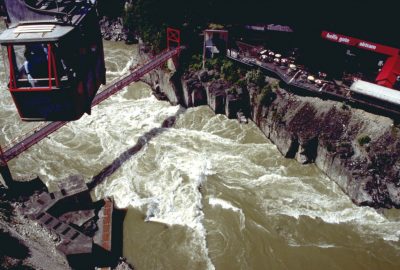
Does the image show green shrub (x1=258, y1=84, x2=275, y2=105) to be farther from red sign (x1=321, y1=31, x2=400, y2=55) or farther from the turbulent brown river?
red sign (x1=321, y1=31, x2=400, y2=55)

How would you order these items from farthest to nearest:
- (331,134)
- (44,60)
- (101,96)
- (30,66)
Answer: (101,96)
(331,134)
(44,60)
(30,66)

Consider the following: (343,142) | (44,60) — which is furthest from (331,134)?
(44,60)

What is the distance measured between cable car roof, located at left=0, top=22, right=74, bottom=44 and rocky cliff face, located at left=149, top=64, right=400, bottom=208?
19.9 meters

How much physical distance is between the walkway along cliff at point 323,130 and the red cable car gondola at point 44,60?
18773 mm

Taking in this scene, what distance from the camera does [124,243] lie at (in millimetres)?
24000

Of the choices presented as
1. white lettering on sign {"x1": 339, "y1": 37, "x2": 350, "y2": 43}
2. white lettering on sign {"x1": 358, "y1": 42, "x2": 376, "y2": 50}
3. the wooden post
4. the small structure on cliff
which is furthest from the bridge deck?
white lettering on sign {"x1": 358, "y1": 42, "x2": 376, "y2": 50}

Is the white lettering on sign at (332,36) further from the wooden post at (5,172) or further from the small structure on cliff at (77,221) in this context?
the wooden post at (5,172)

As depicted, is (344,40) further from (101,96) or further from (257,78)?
(101,96)

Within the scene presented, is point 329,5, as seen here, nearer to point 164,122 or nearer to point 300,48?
point 300,48

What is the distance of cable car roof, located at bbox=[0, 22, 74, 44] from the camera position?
13.1 metres

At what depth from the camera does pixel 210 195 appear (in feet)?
88.9

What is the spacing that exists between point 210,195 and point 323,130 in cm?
970

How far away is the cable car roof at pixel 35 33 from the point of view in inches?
516

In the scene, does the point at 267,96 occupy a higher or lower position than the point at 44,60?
lower
